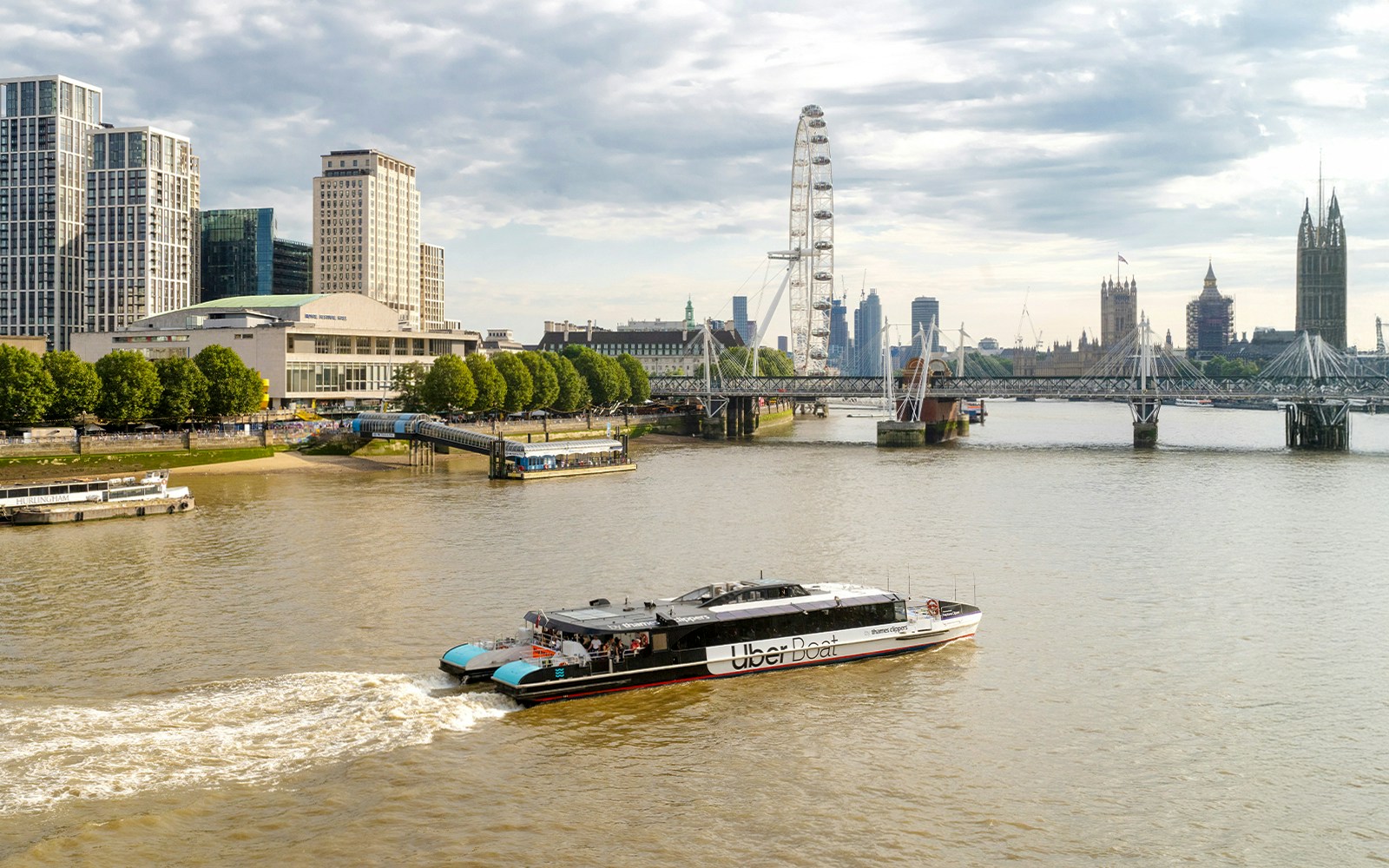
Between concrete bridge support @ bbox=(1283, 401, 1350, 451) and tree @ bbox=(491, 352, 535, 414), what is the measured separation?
7287cm

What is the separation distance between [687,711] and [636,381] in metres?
121

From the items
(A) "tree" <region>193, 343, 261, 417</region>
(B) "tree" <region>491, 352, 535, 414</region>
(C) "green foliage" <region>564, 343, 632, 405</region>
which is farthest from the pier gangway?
(C) "green foliage" <region>564, 343, 632, 405</region>

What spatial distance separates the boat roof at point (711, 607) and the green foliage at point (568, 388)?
304ft

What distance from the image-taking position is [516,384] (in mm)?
116562

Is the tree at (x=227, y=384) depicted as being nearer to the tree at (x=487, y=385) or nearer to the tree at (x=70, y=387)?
the tree at (x=70, y=387)

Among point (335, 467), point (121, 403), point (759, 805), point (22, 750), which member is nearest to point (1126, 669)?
point (759, 805)

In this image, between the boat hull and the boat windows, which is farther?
the boat windows

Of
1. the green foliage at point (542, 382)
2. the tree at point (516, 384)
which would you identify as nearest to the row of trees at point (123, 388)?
the tree at point (516, 384)

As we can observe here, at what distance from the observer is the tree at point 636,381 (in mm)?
147750

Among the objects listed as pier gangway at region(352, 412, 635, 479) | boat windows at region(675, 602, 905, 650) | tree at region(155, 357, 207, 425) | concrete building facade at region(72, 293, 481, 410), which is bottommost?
boat windows at region(675, 602, 905, 650)

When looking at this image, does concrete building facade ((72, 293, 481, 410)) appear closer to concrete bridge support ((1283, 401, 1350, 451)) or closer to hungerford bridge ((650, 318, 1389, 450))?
hungerford bridge ((650, 318, 1389, 450))

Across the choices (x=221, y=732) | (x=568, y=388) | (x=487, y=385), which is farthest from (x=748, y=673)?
(x=568, y=388)

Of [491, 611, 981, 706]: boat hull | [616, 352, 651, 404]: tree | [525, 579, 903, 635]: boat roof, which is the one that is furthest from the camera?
[616, 352, 651, 404]: tree

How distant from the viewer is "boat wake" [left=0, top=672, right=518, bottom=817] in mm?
22984
